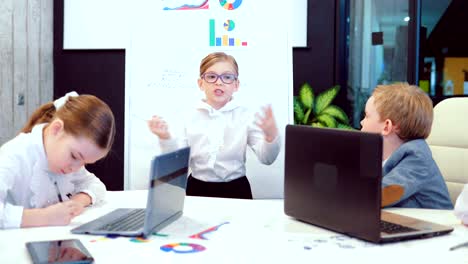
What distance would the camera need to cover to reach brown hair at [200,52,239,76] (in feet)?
9.97

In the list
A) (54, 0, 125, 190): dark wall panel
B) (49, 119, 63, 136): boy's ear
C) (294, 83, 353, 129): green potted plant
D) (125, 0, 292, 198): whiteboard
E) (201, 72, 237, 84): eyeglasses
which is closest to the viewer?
(49, 119, 63, 136): boy's ear

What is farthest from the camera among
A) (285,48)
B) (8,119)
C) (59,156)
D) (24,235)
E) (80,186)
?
(8,119)

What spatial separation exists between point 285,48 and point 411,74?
4.33 feet

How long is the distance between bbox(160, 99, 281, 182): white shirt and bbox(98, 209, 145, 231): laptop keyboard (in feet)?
3.80

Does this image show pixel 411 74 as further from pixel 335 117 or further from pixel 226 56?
pixel 226 56

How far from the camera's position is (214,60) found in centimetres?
304

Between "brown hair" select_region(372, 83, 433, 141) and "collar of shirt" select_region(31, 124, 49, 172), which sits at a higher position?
"brown hair" select_region(372, 83, 433, 141)

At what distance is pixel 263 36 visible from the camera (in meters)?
3.23

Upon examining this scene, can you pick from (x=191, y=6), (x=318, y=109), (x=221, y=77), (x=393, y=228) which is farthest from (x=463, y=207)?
(x=318, y=109)

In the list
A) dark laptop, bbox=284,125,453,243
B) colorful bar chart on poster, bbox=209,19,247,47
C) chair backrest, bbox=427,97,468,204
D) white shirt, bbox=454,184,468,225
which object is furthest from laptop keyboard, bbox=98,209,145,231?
colorful bar chart on poster, bbox=209,19,247,47

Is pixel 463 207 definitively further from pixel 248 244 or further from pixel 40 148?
pixel 40 148

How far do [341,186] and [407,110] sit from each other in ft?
2.33

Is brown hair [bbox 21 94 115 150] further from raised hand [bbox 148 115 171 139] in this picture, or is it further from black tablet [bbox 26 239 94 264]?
raised hand [bbox 148 115 171 139]

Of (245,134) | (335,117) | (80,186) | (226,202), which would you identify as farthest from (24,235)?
(335,117)
